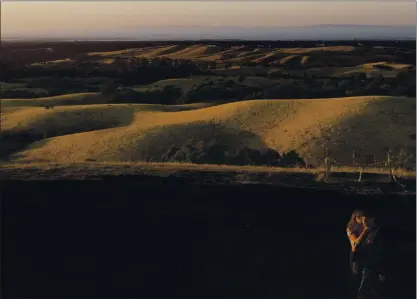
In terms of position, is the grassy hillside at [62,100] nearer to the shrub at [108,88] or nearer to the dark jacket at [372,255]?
the shrub at [108,88]

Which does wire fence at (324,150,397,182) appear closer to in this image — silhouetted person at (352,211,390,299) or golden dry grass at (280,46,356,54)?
silhouetted person at (352,211,390,299)

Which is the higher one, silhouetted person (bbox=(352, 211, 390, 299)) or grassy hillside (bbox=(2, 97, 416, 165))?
grassy hillside (bbox=(2, 97, 416, 165))

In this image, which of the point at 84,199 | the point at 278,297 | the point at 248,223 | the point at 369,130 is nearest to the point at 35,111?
the point at 84,199

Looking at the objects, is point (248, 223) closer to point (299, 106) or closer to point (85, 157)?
point (299, 106)

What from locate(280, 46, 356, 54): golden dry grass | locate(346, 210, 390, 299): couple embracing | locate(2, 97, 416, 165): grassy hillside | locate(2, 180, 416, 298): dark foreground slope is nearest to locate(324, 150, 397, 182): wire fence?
locate(2, 97, 416, 165): grassy hillside

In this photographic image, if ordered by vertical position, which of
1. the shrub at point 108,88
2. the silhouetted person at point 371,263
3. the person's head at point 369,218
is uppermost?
the shrub at point 108,88

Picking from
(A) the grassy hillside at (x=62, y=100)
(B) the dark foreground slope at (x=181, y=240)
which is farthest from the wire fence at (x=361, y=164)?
(A) the grassy hillside at (x=62, y=100)

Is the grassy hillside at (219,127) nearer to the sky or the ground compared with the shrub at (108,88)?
nearer to the ground
